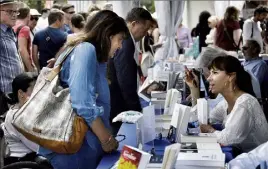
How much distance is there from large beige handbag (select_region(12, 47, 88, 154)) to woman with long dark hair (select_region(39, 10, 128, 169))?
5 centimetres

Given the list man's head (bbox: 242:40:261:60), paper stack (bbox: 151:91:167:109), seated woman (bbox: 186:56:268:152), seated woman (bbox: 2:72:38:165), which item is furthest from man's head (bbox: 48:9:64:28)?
seated woman (bbox: 186:56:268:152)

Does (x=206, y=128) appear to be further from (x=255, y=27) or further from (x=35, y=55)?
(x=255, y=27)

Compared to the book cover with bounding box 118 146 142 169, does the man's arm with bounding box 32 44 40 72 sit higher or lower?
lower

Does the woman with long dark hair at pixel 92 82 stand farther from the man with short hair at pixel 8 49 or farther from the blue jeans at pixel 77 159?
the man with short hair at pixel 8 49

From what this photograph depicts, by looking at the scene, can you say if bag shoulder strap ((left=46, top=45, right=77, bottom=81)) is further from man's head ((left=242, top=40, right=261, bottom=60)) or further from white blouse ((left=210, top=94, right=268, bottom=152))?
man's head ((left=242, top=40, right=261, bottom=60))

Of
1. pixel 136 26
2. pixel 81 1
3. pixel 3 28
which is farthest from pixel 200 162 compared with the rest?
pixel 81 1

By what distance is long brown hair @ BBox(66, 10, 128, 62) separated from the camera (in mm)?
2912

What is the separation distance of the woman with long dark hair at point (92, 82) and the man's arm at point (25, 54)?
3775mm

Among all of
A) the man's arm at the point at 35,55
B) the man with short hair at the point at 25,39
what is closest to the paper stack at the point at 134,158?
the man with short hair at the point at 25,39

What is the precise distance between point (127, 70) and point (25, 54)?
286 cm

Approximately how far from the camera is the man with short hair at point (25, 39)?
6.79m

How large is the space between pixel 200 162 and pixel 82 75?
0.65 m

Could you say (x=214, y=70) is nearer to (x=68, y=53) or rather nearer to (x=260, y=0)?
(x=68, y=53)

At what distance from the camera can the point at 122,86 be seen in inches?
168
